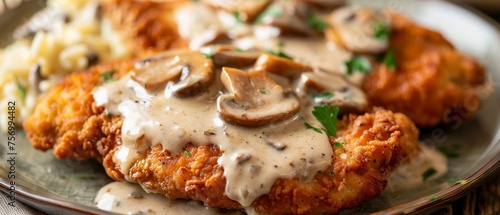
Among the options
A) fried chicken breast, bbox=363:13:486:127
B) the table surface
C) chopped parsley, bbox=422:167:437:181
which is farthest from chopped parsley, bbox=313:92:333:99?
the table surface

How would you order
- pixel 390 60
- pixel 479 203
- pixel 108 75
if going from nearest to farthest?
pixel 479 203, pixel 108 75, pixel 390 60

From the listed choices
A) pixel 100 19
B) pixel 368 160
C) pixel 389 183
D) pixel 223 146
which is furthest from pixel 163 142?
pixel 100 19

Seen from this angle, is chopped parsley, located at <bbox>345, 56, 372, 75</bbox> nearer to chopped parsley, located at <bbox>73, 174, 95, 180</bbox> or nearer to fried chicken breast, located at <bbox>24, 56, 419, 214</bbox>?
fried chicken breast, located at <bbox>24, 56, 419, 214</bbox>

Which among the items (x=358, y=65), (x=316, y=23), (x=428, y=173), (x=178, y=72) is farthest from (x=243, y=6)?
(x=428, y=173)

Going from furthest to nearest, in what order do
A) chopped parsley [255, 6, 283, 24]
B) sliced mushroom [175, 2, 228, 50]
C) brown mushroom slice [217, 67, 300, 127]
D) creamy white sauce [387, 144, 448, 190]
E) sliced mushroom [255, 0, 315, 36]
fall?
chopped parsley [255, 6, 283, 24] → sliced mushroom [255, 0, 315, 36] → sliced mushroom [175, 2, 228, 50] → creamy white sauce [387, 144, 448, 190] → brown mushroom slice [217, 67, 300, 127]

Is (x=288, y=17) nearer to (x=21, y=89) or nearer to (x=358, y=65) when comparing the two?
(x=358, y=65)

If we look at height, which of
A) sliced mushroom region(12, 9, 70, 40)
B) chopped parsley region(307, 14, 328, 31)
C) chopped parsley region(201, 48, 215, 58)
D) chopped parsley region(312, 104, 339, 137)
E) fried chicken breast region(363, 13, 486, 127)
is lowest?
fried chicken breast region(363, 13, 486, 127)

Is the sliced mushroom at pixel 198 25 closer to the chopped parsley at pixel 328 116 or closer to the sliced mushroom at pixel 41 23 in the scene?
the sliced mushroom at pixel 41 23

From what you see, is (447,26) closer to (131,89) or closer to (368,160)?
(368,160)
